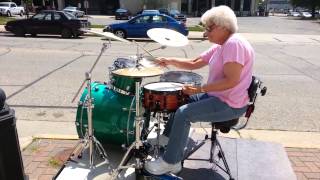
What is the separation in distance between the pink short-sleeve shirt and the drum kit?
→ 376 millimetres

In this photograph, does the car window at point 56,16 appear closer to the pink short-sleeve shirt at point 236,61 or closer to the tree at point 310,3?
the pink short-sleeve shirt at point 236,61

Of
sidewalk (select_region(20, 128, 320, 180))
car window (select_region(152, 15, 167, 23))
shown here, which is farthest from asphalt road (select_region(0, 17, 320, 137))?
car window (select_region(152, 15, 167, 23))

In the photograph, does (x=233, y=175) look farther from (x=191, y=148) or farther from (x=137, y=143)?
(x=137, y=143)

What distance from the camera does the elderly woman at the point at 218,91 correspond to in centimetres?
380

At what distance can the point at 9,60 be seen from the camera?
1168 centimetres

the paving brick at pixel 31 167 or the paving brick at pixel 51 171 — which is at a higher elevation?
the paving brick at pixel 31 167

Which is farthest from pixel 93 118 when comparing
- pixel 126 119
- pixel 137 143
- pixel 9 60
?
pixel 9 60

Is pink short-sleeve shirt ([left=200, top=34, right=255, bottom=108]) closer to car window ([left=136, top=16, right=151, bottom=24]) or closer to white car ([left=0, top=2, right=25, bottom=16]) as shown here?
car window ([left=136, top=16, right=151, bottom=24])

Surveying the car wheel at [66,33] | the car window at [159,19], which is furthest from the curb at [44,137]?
the car window at [159,19]

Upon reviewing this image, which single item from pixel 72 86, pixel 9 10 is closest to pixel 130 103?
pixel 72 86

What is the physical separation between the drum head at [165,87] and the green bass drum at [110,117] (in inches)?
12.1

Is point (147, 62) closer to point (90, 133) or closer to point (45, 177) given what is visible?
point (90, 133)

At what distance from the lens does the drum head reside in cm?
404

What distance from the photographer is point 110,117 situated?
4.43 metres
